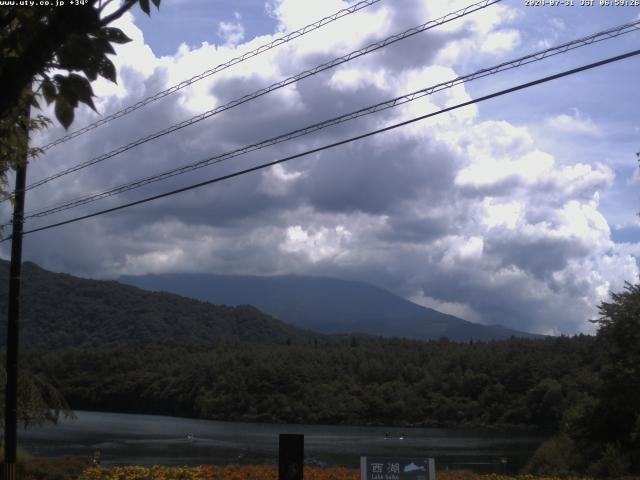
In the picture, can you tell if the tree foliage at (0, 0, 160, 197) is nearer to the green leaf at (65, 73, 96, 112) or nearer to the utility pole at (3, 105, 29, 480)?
the green leaf at (65, 73, 96, 112)

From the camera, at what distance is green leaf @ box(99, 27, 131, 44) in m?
4.20

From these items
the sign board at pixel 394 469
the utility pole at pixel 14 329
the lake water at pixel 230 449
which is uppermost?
the utility pole at pixel 14 329

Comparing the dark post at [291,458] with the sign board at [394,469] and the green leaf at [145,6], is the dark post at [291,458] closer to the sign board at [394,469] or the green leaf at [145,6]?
the sign board at [394,469]

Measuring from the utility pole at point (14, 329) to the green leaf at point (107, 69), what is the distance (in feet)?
44.1

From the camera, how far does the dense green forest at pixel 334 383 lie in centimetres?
8738

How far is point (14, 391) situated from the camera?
57.3ft

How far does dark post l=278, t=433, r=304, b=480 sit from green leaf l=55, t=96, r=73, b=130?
7.35 meters

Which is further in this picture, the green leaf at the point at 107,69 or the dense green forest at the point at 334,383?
the dense green forest at the point at 334,383

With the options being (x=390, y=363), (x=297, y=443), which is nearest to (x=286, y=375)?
(x=390, y=363)

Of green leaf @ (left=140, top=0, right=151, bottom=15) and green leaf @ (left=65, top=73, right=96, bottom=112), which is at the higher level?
green leaf @ (left=140, top=0, right=151, bottom=15)

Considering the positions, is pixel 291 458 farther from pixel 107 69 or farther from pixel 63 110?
pixel 107 69

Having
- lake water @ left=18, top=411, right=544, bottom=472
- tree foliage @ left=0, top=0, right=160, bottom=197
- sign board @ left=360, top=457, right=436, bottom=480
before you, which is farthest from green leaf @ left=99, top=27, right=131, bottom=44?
lake water @ left=18, top=411, right=544, bottom=472

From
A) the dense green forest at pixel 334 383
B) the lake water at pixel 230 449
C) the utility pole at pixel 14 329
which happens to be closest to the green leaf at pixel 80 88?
the utility pole at pixel 14 329

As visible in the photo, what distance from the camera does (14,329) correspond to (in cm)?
1778
